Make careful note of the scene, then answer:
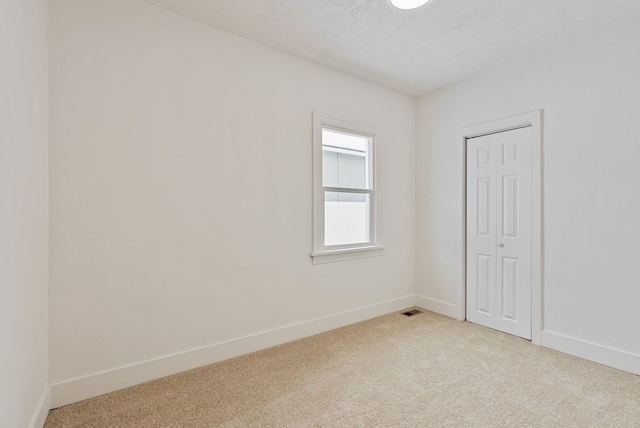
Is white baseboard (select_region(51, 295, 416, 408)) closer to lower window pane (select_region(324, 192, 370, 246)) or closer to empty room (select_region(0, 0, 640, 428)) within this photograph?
empty room (select_region(0, 0, 640, 428))

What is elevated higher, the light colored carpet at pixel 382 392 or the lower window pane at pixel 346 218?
the lower window pane at pixel 346 218

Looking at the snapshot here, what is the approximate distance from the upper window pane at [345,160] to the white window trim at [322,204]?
0.24 feet

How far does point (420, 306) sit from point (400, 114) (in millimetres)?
2479

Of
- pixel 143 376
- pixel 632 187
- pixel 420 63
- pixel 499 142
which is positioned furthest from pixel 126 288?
pixel 632 187

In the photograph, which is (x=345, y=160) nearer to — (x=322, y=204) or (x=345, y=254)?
(x=322, y=204)

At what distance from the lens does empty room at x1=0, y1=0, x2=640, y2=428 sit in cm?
190

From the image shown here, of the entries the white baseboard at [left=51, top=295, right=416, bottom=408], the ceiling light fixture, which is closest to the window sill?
the white baseboard at [left=51, top=295, right=416, bottom=408]

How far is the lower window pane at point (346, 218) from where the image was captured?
3383 millimetres

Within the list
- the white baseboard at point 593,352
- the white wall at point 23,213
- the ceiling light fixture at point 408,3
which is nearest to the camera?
the white wall at point 23,213

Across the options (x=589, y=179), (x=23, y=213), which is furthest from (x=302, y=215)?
(x=589, y=179)

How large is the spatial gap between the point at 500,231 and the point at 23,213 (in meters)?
3.77

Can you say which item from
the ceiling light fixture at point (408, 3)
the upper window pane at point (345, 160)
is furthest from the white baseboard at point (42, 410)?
the ceiling light fixture at point (408, 3)

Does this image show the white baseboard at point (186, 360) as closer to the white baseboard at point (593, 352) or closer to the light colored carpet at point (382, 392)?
the light colored carpet at point (382, 392)

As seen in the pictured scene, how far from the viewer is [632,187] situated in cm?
243
